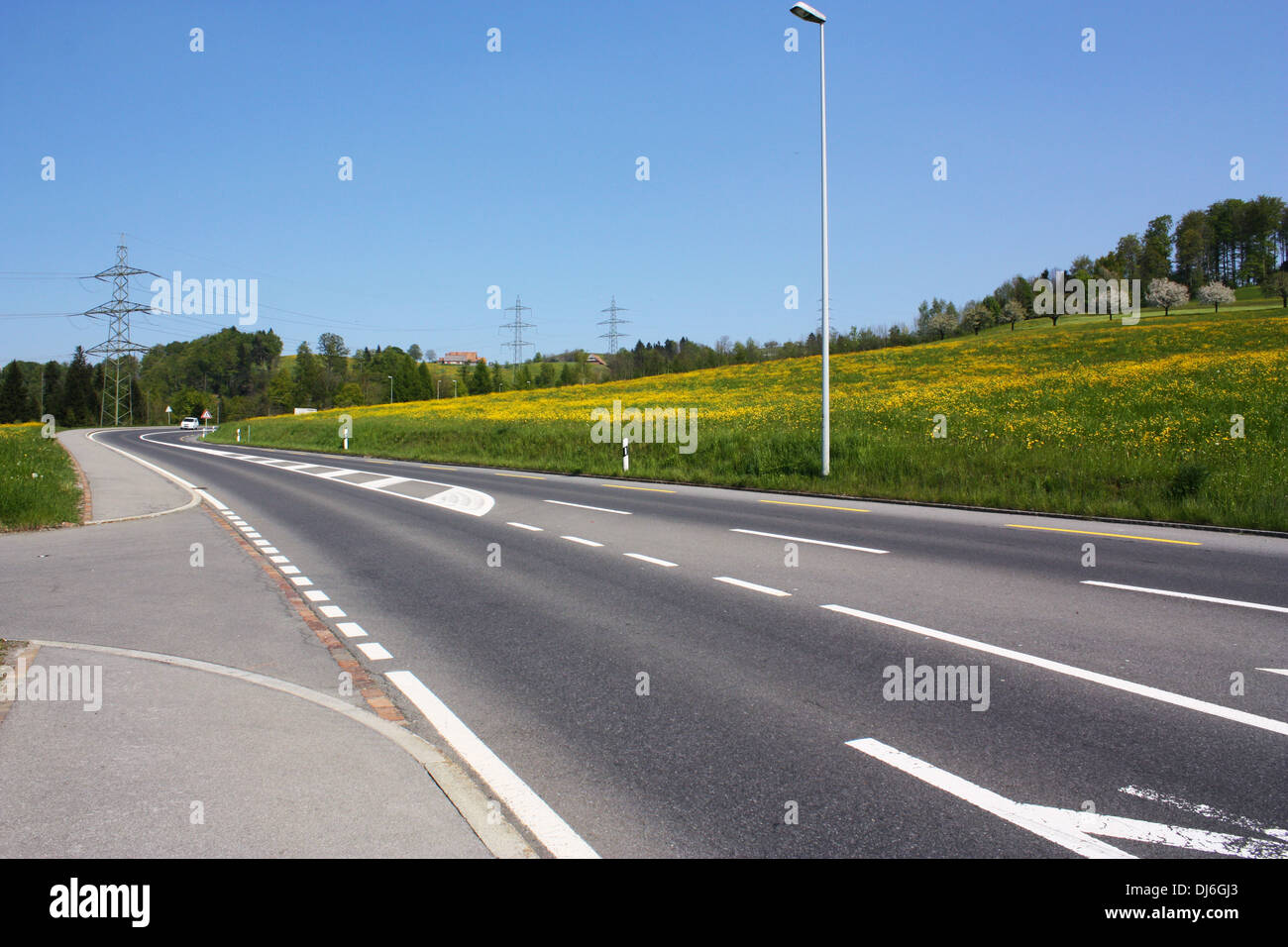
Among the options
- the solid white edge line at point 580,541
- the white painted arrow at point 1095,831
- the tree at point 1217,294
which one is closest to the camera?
the white painted arrow at point 1095,831

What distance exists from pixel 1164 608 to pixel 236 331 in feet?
694

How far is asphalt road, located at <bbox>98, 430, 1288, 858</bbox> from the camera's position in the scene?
382 cm

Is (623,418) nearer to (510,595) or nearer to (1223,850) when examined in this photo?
(510,595)

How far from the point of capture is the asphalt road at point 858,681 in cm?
382

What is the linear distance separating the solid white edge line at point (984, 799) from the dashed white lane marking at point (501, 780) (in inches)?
68.5

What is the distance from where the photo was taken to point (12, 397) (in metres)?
115

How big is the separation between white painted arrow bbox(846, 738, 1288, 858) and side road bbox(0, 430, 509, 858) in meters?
2.10

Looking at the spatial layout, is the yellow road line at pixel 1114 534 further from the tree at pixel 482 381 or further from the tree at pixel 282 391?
A: the tree at pixel 282 391

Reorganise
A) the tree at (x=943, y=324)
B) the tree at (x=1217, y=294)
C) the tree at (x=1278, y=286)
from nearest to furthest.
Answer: the tree at (x=1278, y=286)
the tree at (x=1217, y=294)
the tree at (x=943, y=324)

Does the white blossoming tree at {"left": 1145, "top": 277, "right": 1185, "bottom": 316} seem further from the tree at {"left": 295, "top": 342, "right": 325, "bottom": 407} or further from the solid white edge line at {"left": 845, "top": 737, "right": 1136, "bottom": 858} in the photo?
the tree at {"left": 295, "top": 342, "right": 325, "bottom": 407}

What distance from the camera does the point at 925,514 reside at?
15.8m

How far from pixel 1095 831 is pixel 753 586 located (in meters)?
5.59

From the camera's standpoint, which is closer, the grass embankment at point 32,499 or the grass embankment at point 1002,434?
the grass embankment at point 32,499

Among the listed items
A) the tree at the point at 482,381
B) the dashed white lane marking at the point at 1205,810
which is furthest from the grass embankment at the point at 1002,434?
the tree at the point at 482,381
